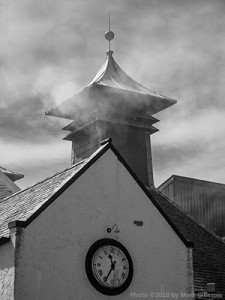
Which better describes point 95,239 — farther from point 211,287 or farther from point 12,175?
point 12,175

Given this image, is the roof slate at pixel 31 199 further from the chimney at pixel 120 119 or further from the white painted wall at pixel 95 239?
the chimney at pixel 120 119

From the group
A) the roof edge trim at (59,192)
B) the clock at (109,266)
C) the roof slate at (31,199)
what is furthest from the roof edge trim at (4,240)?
the clock at (109,266)

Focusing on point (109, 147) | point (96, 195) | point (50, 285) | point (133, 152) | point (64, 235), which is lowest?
point (50, 285)

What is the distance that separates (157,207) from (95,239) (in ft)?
6.22

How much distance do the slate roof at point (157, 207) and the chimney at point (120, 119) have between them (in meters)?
1.96

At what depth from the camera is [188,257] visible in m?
13.7

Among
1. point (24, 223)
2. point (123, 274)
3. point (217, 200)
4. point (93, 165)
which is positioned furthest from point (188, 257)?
point (217, 200)

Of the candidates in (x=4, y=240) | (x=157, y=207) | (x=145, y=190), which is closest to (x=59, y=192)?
(x=4, y=240)

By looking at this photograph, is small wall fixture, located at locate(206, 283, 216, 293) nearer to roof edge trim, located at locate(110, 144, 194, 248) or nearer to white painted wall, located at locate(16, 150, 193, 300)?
white painted wall, located at locate(16, 150, 193, 300)

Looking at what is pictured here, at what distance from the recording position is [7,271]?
11.7 metres

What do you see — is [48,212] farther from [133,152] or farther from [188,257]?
[133,152]

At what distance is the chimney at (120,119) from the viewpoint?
2091cm

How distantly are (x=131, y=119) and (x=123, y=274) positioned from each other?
9.74 metres

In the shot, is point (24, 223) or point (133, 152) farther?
point (133, 152)
